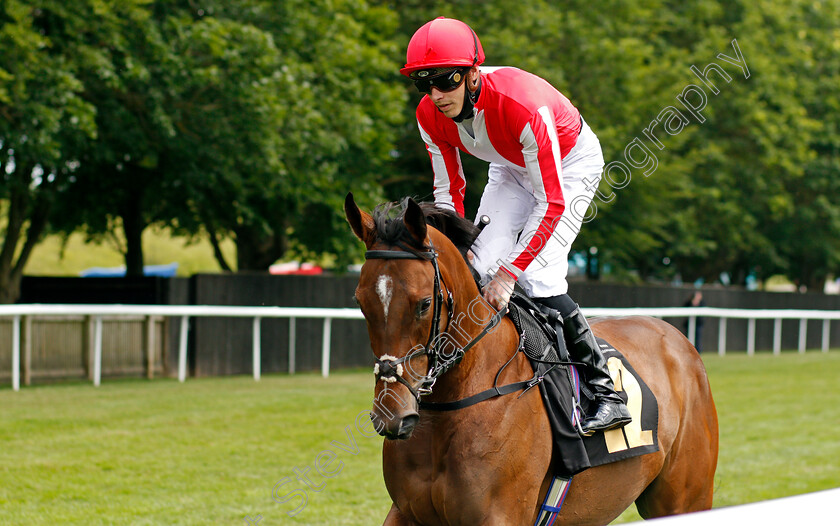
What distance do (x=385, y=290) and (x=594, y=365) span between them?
3.92ft

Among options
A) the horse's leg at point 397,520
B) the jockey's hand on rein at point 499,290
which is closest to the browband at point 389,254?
the jockey's hand on rein at point 499,290

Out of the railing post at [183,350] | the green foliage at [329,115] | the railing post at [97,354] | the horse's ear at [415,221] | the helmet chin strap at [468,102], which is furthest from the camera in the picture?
the railing post at [183,350]

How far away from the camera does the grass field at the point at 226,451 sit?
5.79 m

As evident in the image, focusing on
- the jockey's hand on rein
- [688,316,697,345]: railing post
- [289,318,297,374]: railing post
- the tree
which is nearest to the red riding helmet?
the jockey's hand on rein

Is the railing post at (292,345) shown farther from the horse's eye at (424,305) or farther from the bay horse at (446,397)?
the horse's eye at (424,305)

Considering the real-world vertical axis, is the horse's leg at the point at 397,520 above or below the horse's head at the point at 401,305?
below

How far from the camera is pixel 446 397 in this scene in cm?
308

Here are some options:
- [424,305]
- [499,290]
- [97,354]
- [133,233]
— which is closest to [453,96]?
[499,290]

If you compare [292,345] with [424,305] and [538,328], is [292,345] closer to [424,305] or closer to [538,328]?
[538,328]

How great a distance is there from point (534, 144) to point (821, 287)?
3203cm

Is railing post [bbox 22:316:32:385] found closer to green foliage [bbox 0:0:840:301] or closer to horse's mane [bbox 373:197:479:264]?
green foliage [bbox 0:0:840:301]

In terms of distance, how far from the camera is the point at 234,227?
1692 cm

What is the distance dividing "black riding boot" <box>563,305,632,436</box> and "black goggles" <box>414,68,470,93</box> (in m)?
1.07

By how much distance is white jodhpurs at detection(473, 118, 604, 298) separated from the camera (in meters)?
3.55
